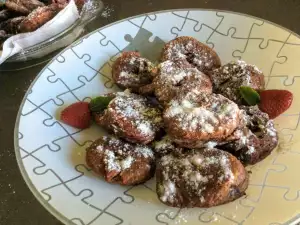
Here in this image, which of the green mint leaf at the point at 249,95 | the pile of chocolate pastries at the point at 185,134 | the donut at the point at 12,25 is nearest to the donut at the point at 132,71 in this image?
the pile of chocolate pastries at the point at 185,134

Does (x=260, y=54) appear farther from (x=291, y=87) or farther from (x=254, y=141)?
(x=254, y=141)

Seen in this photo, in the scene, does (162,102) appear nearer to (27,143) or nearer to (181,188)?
(181,188)

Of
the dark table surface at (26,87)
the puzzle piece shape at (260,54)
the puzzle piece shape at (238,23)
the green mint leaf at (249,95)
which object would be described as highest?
the puzzle piece shape at (238,23)

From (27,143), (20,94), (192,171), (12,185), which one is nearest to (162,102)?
(192,171)

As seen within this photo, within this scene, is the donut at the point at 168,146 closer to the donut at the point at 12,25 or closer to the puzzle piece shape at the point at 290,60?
the puzzle piece shape at the point at 290,60

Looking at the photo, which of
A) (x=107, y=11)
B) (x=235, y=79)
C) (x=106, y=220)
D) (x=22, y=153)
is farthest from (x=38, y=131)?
(x=107, y=11)

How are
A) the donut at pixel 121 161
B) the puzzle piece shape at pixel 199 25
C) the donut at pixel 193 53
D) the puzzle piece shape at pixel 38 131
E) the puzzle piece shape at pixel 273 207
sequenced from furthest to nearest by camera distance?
1. the puzzle piece shape at pixel 199 25
2. the donut at pixel 193 53
3. the puzzle piece shape at pixel 38 131
4. the donut at pixel 121 161
5. the puzzle piece shape at pixel 273 207

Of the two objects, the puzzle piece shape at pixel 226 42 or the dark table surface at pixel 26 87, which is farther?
the puzzle piece shape at pixel 226 42
